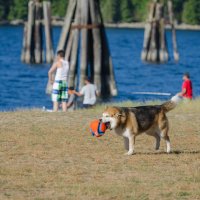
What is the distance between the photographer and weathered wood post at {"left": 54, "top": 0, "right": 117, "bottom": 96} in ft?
91.5

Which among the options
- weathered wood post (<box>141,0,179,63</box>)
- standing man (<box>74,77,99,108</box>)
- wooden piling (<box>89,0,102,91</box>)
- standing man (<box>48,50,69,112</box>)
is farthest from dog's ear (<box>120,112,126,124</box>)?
weathered wood post (<box>141,0,179,63</box>)

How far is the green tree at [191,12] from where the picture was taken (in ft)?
414

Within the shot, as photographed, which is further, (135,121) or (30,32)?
(30,32)

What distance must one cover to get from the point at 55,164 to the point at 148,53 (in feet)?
147

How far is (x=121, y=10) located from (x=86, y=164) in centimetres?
12036

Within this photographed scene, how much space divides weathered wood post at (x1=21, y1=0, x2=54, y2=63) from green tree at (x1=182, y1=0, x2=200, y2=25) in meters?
71.8

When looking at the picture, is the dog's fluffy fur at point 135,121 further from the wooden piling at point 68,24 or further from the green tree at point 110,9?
the green tree at point 110,9

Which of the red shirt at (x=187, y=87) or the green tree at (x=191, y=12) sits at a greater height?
the red shirt at (x=187, y=87)

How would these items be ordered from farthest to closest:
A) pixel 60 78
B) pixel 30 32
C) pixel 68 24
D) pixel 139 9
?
pixel 139 9
pixel 30 32
pixel 68 24
pixel 60 78

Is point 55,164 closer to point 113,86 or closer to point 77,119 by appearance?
point 77,119

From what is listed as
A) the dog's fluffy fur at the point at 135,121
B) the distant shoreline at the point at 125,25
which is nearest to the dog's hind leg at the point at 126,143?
the dog's fluffy fur at the point at 135,121

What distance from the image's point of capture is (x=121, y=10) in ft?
437

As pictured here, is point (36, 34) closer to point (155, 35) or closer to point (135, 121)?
point (155, 35)

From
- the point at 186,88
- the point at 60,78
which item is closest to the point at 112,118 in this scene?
the point at 60,78
